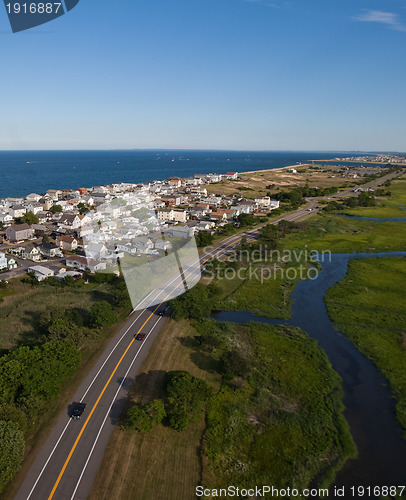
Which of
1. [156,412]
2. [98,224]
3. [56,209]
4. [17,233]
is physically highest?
[56,209]

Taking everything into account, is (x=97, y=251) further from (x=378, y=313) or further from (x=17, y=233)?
(x=378, y=313)

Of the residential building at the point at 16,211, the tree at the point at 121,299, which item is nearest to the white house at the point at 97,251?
the tree at the point at 121,299

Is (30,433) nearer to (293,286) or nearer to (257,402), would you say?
(257,402)

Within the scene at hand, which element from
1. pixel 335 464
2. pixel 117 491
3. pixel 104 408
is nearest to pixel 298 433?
pixel 335 464

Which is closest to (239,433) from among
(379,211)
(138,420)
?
(138,420)

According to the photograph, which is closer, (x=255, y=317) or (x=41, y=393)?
(x=41, y=393)

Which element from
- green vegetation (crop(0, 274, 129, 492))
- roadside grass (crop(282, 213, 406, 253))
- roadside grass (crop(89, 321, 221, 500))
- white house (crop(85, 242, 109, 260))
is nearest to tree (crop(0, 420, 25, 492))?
green vegetation (crop(0, 274, 129, 492))
